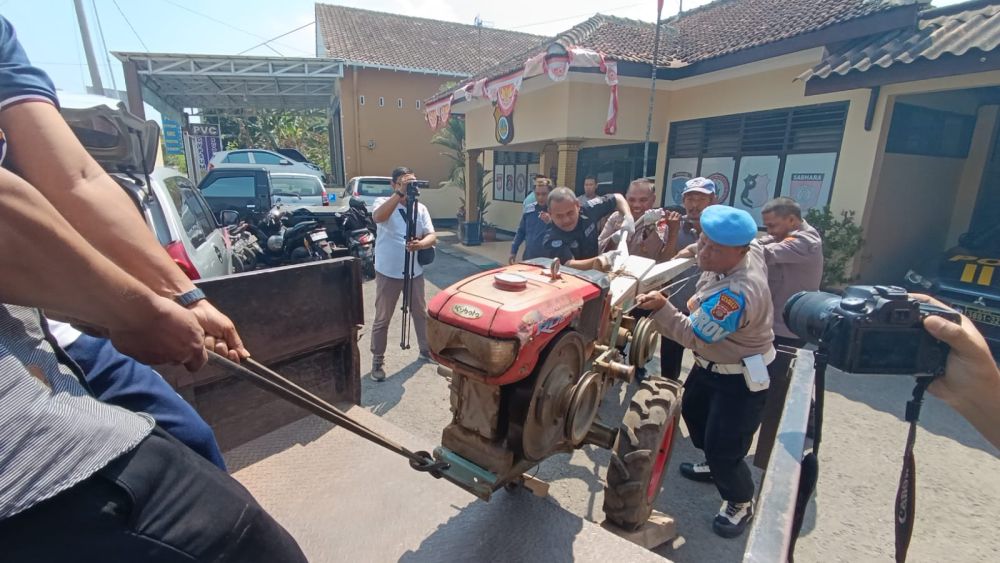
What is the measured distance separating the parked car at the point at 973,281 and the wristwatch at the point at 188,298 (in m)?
6.60

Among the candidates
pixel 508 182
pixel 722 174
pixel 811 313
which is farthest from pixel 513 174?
pixel 811 313

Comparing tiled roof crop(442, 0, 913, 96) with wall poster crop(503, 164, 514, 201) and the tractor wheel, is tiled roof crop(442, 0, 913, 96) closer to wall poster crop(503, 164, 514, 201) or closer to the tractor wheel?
wall poster crop(503, 164, 514, 201)

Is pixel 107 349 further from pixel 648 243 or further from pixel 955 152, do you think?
pixel 955 152

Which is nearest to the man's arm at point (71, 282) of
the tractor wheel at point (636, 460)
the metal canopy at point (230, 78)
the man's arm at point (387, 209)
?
the tractor wheel at point (636, 460)

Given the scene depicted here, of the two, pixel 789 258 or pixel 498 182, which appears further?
pixel 498 182

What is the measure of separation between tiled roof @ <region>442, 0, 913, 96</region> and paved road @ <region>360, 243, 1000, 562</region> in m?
4.70

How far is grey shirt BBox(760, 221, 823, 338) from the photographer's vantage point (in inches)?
129

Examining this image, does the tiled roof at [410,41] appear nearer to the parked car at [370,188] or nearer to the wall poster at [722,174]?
the parked car at [370,188]

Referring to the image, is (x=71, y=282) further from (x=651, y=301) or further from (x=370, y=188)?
(x=370, y=188)

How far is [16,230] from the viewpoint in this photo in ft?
2.29

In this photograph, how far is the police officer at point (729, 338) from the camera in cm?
223

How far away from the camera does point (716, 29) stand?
866cm

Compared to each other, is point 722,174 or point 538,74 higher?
point 538,74

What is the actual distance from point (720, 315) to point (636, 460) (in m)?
0.77
